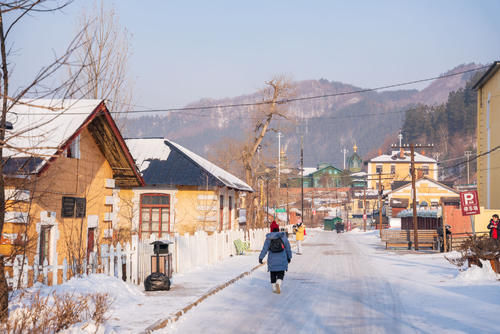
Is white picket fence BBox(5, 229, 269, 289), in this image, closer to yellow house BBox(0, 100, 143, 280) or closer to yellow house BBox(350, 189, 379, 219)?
yellow house BBox(0, 100, 143, 280)

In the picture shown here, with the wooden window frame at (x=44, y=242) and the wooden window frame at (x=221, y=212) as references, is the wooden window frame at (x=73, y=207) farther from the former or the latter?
the wooden window frame at (x=221, y=212)

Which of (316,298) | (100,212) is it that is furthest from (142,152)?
(316,298)

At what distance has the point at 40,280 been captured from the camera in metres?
12.6

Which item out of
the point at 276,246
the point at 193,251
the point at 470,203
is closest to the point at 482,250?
the point at 276,246

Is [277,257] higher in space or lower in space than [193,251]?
higher

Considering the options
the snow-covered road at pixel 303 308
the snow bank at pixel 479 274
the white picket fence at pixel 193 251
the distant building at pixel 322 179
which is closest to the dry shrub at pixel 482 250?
the snow bank at pixel 479 274

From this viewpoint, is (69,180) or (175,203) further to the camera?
(175,203)

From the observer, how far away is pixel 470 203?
2666 centimetres

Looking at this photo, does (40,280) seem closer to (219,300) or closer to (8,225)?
(8,225)

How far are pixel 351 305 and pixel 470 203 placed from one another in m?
16.0

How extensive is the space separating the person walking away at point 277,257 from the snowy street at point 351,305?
1.16 ft

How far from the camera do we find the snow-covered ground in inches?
401

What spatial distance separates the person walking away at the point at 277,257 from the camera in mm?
14891

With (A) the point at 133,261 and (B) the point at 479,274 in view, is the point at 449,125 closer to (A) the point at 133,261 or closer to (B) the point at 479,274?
(B) the point at 479,274
